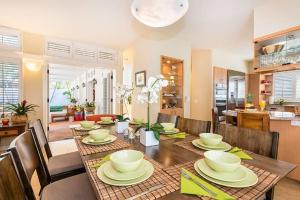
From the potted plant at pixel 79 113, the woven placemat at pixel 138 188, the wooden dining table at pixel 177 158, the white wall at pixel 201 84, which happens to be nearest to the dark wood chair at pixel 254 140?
the wooden dining table at pixel 177 158

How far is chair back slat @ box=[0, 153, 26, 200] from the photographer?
2.28ft

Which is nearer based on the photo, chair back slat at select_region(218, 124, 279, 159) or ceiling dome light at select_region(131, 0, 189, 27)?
chair back slat at select_region(218, 124, 279, 159)

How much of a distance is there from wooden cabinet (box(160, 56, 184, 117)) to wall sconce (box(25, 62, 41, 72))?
3.14 metres

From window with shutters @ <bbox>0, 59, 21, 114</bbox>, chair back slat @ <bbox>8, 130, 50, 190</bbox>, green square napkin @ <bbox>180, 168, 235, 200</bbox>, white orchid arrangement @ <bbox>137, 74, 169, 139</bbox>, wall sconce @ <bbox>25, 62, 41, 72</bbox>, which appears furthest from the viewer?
wall sconce @ <bbox>25, 62, 41, 72</bbox>

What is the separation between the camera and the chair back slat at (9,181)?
694 millimetres

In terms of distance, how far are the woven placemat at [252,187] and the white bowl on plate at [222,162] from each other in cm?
9

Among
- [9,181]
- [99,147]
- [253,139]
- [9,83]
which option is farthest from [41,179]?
[9,83]

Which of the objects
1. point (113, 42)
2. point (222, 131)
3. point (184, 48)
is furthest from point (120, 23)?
point (222, 131)

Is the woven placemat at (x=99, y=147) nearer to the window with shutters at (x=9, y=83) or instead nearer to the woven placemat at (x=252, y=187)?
the woven placemat at (x=252, y=187)

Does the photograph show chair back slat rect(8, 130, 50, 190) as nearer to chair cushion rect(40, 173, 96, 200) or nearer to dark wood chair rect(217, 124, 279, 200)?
chair cushion rect(40, 173, 96, 200)

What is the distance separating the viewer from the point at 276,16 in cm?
269

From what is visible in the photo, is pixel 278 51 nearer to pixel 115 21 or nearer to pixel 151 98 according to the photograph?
pixel 151 98

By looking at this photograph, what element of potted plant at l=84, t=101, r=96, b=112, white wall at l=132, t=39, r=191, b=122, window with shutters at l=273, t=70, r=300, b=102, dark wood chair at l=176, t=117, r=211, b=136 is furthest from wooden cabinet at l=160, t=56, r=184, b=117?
potted plant at l=84, t=101, r=96, b=112

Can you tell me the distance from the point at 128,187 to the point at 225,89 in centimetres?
559
